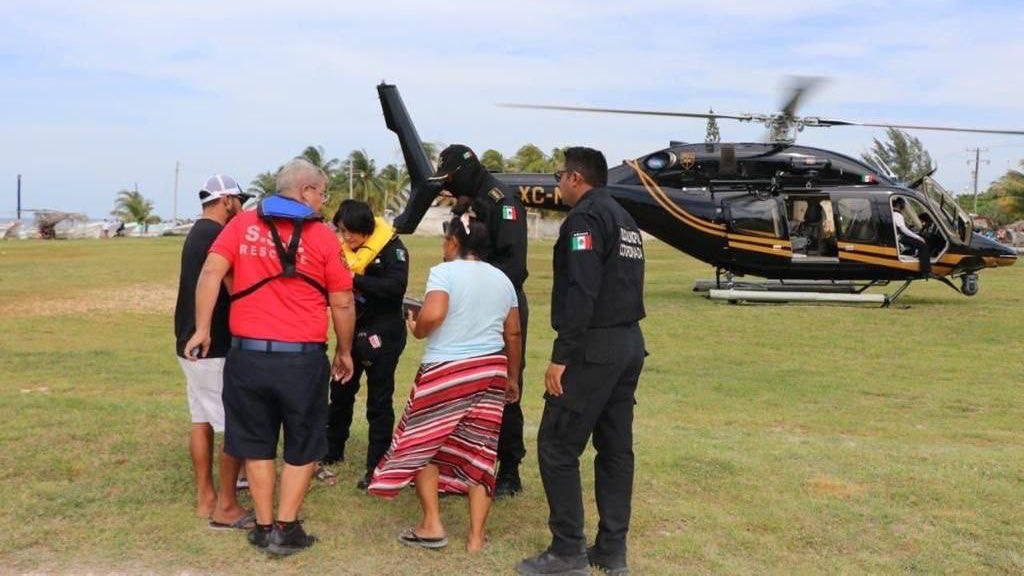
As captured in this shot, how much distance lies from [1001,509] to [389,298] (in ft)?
11.9

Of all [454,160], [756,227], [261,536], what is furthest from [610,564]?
[756,227]

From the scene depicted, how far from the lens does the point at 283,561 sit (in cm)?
413

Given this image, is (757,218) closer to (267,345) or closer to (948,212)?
(948,212)

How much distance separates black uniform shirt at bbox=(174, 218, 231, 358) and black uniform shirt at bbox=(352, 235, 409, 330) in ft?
2.66

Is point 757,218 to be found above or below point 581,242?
above

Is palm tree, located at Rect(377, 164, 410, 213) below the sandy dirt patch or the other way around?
the other way around

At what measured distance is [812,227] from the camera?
58.1ft

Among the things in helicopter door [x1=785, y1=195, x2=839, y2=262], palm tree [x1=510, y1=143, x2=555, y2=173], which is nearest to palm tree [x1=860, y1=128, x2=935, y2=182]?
palm tree [x1=510, y1=143, x2=555, y2=173]

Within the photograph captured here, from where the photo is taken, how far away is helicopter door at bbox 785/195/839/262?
667 inches

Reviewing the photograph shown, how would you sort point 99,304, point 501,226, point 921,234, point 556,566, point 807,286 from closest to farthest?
point 556,566 < point 501,226 < point 921,234 < point 99,304 < point 807,286

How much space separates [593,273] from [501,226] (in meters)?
1.20

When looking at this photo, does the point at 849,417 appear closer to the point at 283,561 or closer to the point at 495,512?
the point at 495,512

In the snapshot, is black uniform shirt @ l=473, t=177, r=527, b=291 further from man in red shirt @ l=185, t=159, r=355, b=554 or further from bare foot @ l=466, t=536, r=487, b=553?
bare foot @ l=466, t=536, r=487, b=553

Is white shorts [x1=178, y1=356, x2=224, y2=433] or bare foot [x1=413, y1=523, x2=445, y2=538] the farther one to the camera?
white shorts [x1=178, y1=356, x2=224, y2=433]
